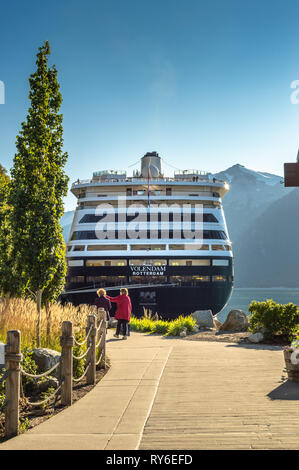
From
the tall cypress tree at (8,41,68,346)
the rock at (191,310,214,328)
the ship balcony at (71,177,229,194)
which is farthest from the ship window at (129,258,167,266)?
the tall cypress tree at (8,41,68,346)

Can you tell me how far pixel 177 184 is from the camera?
37.7m

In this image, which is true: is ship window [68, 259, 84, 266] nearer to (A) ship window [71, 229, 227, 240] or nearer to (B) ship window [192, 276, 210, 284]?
(A) ship window [71, 229, 227, 240]

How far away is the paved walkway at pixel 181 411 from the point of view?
4.21 meters

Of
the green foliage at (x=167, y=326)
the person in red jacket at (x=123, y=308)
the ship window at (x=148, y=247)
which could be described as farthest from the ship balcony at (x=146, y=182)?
the person in red jacket at (x=123, y=308)

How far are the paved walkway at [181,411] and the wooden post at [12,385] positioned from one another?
0.53 ft

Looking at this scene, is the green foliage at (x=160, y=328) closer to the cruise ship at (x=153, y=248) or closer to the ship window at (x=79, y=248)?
the cruise ship at (x=153, y=248)

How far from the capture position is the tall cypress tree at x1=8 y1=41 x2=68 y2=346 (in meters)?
9.94

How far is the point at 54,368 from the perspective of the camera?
214 inches

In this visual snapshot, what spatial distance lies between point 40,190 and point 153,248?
24.9m

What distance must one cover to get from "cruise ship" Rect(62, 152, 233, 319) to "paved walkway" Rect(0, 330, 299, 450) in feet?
77.8

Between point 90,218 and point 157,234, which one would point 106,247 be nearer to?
point 90,218

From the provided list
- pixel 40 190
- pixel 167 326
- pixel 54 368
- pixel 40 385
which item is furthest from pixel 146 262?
pixel 54 368
